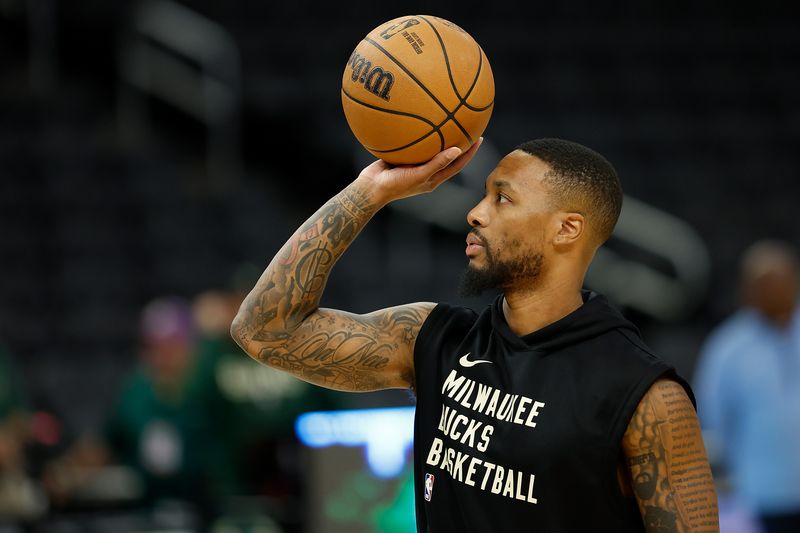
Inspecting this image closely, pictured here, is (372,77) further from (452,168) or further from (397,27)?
(452,168)

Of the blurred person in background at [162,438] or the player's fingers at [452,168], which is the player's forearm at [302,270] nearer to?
the player's fingers at [452,168]

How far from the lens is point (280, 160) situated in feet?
37.0

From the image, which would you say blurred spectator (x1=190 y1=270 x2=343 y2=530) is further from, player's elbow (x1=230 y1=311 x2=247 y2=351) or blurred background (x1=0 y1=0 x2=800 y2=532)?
player's elbow (x1=230 y1=311 x2=247 y2=351)

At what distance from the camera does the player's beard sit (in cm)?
308

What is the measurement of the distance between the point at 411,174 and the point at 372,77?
0.25m

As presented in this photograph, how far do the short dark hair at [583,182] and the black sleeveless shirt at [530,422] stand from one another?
0.68 feet

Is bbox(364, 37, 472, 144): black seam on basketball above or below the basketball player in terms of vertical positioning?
above

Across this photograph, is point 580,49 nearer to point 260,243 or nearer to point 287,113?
point 287,113

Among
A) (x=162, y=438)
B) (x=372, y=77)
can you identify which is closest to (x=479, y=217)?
(x=372, y=77)

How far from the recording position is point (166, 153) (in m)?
11.1

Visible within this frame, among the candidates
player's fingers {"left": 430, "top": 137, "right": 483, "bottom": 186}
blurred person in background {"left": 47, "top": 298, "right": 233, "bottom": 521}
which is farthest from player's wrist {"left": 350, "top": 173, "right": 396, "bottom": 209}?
blurred person in background {"left": 47, "top": 298, "right": 233, "bottom": 521}

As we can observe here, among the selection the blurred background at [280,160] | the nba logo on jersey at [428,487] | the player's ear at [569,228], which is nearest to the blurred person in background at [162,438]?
the blurred background at [280,160]

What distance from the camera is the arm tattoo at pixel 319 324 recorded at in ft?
10.4

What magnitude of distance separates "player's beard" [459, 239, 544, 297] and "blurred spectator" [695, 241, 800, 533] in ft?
10.9
